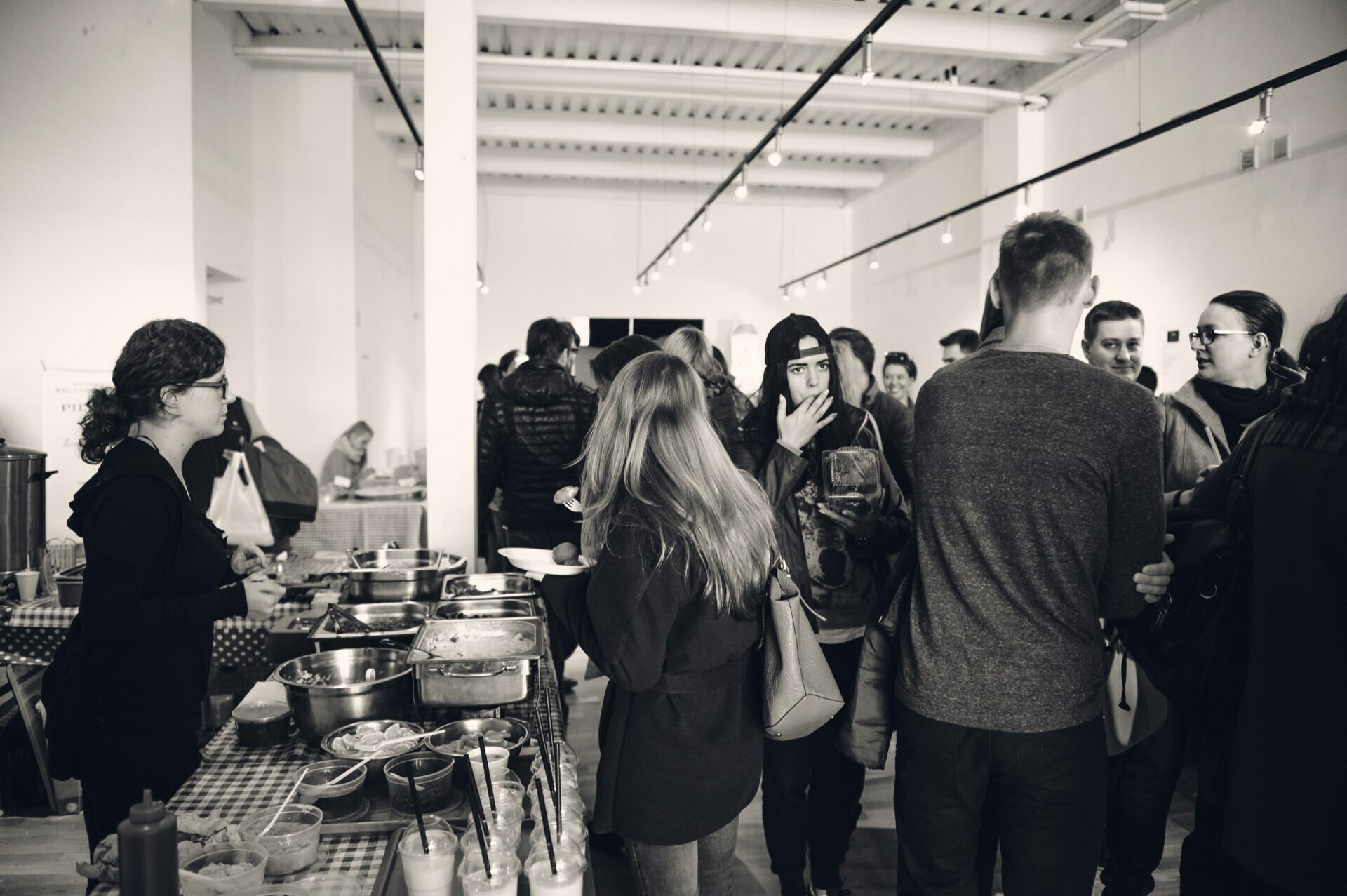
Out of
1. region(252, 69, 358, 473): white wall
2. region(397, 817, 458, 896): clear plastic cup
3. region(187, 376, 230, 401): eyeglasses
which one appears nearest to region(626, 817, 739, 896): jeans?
region(397, 817, 458, 896): clear plastic cup

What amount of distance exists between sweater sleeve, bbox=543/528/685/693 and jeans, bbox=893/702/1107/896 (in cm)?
57

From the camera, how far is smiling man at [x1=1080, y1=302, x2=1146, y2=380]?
3.24 metres

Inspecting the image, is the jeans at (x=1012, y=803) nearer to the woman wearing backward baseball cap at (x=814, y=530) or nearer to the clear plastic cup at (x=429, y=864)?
the woman wearing backward baseball cap at (x=814, y=530)

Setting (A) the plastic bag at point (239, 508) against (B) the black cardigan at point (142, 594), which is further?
(A) the plastic bag at point (239, 508)

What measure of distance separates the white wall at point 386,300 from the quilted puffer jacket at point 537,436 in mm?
3549

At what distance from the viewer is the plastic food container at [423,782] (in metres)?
1.74

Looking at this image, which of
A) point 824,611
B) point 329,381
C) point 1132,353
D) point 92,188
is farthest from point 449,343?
point 329,381

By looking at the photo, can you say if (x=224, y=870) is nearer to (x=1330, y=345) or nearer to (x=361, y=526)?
(x=1330, y=345)

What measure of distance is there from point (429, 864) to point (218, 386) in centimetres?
127

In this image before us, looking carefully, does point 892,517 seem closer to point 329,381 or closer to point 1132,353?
point 1132,353

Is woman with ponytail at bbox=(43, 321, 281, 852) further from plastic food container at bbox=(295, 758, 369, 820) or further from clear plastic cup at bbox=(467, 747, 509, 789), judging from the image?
clear plastic cup at bbox=(467, 747, 509, 789)

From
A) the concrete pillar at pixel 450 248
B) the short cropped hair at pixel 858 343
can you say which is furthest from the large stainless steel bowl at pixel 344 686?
the short cropped hair at pixel 858 343

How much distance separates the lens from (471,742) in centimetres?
194

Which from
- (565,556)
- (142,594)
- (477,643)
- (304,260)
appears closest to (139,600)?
(142,594)
